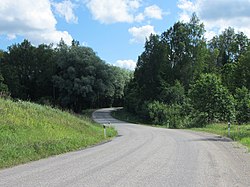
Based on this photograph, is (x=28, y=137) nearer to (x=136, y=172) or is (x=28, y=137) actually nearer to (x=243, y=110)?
(x=136, y=172)

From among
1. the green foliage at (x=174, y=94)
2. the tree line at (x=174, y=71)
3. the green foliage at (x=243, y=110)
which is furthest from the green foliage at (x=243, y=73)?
the green foliage at (x=243, y=110)

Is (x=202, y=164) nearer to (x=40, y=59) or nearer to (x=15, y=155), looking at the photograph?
(x=15, y=155)

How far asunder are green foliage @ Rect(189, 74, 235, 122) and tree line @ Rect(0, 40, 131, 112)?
29.7m

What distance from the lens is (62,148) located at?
17031 mm

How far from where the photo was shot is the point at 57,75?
75250mm

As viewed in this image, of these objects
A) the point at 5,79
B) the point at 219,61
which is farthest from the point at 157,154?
the point at 219,61

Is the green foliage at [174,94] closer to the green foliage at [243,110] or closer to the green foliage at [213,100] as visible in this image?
the green foliage at [243,110]

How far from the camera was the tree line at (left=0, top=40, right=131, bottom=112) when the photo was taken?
71.5 m

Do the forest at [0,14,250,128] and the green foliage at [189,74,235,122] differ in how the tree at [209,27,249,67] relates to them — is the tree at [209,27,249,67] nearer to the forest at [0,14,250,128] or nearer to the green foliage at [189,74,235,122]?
the forest at [0,14,250,128]

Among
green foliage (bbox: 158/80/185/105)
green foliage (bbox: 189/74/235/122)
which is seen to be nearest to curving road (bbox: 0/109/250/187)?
green foliage (bbox: 189/74/235/122)

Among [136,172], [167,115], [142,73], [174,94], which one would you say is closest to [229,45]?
[142,73]

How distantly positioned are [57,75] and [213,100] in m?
40.5

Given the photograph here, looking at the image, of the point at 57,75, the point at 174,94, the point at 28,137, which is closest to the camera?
the point at 28,137

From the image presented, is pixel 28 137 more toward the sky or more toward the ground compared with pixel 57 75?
more toward the ground
